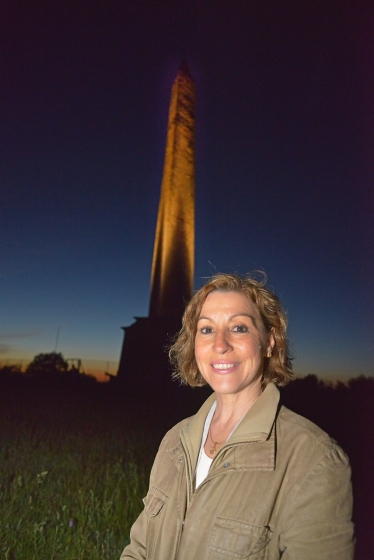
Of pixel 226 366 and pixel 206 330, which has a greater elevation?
pixel 206 330

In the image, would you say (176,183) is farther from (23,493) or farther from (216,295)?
(216,295)

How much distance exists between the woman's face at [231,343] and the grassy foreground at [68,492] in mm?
2078

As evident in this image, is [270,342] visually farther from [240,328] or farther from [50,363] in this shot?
[50,363]

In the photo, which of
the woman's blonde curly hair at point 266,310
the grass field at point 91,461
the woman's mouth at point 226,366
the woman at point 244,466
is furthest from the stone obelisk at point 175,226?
the woman's mouth at point 226,366

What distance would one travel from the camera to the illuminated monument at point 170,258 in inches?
523

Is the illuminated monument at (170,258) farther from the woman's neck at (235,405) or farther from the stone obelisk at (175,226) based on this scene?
the woman's neck at (235,405)

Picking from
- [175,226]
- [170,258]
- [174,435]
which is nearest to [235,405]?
[174,435]

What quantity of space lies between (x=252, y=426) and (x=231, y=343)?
0.38 meters

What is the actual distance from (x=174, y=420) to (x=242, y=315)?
7.30m

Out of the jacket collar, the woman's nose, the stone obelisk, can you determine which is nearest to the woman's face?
the woman's nose

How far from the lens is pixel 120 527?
3.51 m

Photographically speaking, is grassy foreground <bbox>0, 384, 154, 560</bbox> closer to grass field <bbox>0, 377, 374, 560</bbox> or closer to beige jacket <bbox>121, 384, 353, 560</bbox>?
grass field <bbox>0, 377, 374, 560</bbox>

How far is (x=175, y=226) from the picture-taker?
1455 cm

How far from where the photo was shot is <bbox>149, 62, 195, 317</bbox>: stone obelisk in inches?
567
